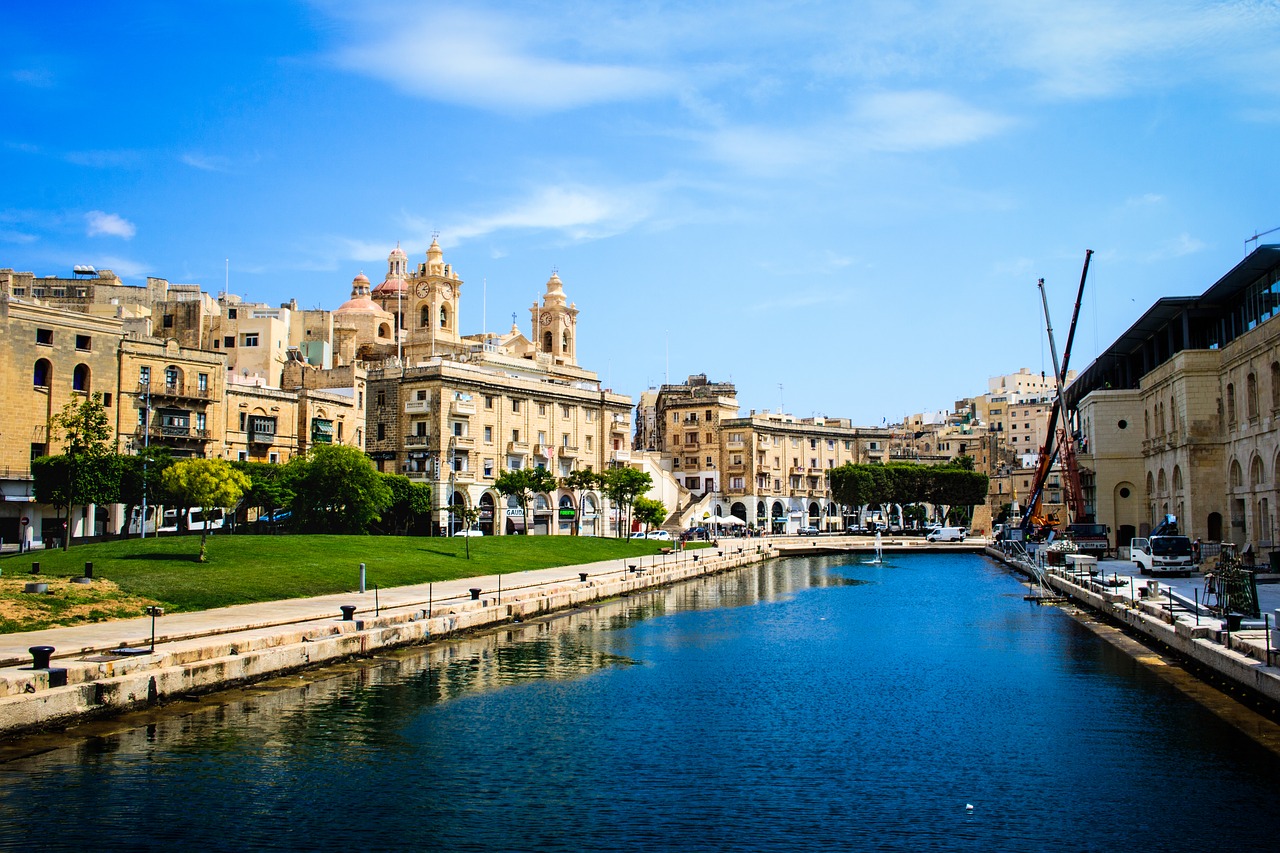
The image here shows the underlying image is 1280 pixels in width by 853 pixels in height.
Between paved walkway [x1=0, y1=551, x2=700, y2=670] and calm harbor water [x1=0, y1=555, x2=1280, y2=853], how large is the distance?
283 centimetres

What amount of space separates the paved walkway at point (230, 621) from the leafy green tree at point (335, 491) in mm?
14696

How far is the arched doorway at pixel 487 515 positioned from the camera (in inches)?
2960

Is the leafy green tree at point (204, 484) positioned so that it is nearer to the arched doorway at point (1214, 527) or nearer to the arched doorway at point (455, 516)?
the arched doorway at point (455, 516)

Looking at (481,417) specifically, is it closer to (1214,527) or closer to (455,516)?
(455,516)

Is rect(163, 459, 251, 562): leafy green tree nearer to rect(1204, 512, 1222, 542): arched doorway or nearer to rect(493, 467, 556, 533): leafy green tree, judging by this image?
rect(493, 467, 556, 533): leafy green tree

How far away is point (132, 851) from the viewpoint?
44.9 ft

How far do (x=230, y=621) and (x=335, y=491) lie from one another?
97.6 feet

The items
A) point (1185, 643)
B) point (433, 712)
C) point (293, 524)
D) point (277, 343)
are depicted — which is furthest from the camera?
point (277, 343)

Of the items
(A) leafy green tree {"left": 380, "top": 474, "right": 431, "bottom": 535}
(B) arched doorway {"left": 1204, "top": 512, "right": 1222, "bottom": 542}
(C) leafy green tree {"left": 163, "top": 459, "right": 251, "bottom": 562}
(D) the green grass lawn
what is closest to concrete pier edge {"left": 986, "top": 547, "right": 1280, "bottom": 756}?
(B) arched doorway {"left": 1204, "top": 512, "right": 1222, "bottom": 542}

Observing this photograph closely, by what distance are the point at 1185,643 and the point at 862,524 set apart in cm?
9906

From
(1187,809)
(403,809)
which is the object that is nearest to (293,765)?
(403,809)

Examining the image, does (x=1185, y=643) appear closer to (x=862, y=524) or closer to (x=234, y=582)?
(x=234, y=582)

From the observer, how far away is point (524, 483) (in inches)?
2766

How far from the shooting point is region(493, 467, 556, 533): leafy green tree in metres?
70.2
